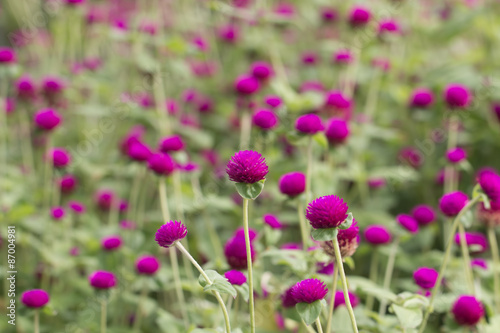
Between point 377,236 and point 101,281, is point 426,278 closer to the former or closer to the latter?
point 377,236

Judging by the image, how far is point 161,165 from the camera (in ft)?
4.46

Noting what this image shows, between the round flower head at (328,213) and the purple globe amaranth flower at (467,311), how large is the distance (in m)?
0.47

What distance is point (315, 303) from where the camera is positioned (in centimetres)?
Answer: 86

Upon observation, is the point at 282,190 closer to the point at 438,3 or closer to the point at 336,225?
the point at 336,225

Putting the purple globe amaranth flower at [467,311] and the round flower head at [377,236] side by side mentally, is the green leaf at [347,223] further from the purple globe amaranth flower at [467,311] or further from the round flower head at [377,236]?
the round flower head at [377,236]

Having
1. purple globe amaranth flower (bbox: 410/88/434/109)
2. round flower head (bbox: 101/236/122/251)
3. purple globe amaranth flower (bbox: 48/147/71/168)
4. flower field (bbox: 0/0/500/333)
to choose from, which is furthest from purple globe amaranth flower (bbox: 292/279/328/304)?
purple globe amaranth flower (bbox: 410/88/434/109)

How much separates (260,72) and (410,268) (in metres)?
0.80

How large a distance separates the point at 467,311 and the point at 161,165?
2.49 feet

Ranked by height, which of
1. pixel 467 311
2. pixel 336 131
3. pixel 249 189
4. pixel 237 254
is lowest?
pixel 467 311

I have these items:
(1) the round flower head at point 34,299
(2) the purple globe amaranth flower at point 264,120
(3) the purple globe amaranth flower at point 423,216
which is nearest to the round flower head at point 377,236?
(3) the purple globe amaranth flower at point 423,216

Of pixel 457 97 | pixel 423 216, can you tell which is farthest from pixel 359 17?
pixel 423 216

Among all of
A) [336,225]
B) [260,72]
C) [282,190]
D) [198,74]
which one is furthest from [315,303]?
[198,74]

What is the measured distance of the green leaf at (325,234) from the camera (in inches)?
32.4

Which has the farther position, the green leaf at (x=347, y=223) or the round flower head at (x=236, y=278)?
the round flower head at (x=236, y=278)
